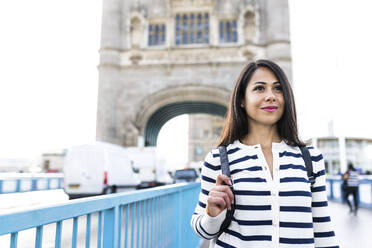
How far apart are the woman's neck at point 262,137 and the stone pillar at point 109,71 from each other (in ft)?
62.6

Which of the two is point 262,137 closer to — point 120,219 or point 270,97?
point 270,97

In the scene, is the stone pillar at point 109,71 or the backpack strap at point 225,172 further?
the stone pillar at point 109,71

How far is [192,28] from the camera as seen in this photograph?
21484 mm

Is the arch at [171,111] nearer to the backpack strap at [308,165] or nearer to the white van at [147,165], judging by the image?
the white van at [147,165]

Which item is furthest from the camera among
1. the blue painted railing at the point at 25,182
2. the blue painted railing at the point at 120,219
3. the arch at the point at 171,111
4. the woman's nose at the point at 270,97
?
the arch at the point at 171,111

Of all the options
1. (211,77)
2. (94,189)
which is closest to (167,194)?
(94,189)

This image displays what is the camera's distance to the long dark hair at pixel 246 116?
173 cm

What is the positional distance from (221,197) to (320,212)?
1.76 feet

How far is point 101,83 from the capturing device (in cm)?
2080

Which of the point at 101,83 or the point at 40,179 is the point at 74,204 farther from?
the point at 101,83

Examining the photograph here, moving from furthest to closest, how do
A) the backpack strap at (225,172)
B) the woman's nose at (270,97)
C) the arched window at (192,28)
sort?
the arched window at (192,28)
the woman's nose at (270,97)
the backpack strap at (225,172)

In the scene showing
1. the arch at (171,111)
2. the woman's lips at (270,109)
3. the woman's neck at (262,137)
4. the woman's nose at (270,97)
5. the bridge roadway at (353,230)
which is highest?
the arch at (171,111)

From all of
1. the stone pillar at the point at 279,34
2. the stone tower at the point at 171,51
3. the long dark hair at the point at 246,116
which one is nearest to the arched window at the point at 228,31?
the stone tower at the point at 171,51

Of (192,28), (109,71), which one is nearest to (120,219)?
(109,71)
